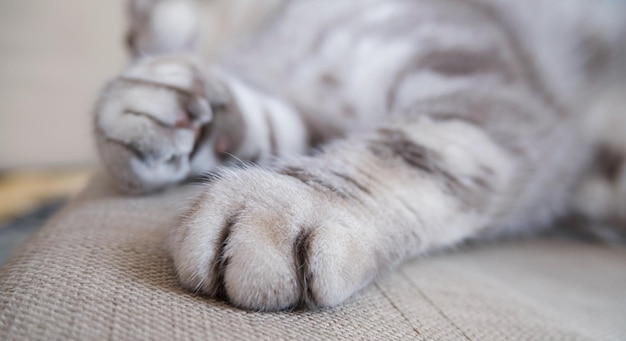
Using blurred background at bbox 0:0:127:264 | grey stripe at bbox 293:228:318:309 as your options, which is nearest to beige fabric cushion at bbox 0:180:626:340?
grey stripe at bbox 293:228:318:309

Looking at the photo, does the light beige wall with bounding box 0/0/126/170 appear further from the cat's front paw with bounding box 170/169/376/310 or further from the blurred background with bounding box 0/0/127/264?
the cat's front paw with bounding box 170/169/376/310

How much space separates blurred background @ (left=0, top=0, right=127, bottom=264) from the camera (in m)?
1.85

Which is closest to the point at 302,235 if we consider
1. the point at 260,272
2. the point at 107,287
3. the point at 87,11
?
the point at 260,272

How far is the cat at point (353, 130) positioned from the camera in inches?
18.2

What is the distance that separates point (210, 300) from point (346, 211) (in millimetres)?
156

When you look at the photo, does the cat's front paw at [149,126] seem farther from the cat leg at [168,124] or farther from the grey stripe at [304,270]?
the grey stripe at [304,270]

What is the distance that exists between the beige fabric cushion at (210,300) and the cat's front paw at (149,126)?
0.12 ft

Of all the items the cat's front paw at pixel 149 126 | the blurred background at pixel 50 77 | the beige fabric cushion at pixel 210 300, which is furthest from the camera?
the blurred background at pixel 50 77

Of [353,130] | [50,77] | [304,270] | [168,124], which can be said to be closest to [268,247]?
[304,270]

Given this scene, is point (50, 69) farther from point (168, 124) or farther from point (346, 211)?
point (346, 211)

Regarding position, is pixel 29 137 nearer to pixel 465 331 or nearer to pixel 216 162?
pixel 216 162

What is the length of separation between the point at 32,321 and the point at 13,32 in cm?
178

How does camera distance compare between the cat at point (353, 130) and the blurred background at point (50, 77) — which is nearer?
the cat at point (353, 130)

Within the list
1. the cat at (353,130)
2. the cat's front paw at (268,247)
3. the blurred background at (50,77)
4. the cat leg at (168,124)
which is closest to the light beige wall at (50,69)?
the blurred background at (50,77)
